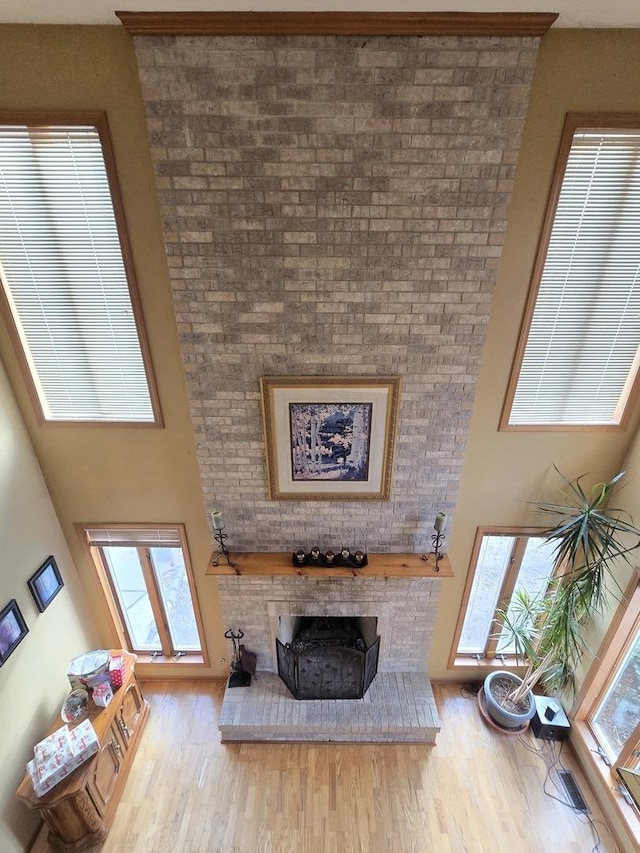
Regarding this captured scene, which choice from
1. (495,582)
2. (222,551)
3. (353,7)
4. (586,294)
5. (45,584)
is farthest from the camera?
(495,582)

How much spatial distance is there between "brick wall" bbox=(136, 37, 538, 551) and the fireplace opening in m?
1.65

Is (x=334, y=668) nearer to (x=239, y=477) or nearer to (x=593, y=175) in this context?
(x=239, y=477)

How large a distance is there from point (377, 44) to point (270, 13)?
0.54 m

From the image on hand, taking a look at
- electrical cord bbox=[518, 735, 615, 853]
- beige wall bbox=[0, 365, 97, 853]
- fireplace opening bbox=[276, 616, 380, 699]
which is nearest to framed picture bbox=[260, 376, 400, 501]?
fireplace opening bbox=[276, 616, 380, 699]

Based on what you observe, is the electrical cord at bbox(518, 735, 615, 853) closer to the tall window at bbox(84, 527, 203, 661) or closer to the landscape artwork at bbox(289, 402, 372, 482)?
the landscape artwork at bbox(289, 402, 372, 482)

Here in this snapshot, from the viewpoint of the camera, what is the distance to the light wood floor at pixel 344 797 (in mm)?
3250

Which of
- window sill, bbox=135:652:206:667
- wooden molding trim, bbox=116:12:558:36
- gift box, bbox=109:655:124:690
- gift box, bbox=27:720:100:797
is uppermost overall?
wooden molding trim, bbox=116:12:558:36

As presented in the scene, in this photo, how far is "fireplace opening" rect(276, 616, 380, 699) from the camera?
12.4 feet

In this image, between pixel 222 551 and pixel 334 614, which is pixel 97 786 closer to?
pixel 222 551

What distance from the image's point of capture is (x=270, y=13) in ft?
7.19

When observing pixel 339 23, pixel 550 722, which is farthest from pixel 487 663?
pixel 339 23

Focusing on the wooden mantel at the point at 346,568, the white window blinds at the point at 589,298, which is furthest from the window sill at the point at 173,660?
the white window blinds at the point at 589,298

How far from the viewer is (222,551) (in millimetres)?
3564

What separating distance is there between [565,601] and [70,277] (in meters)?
4.08
